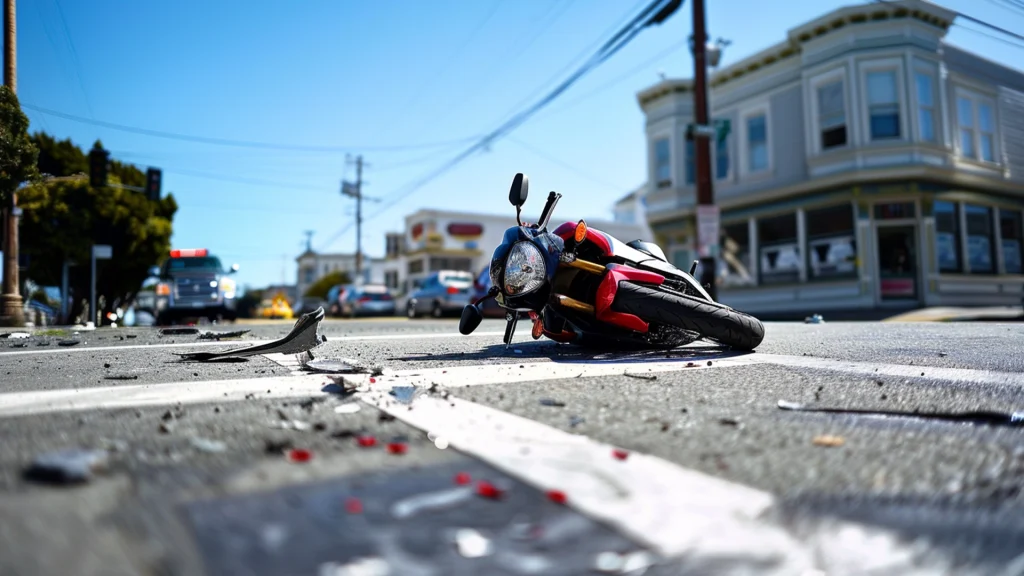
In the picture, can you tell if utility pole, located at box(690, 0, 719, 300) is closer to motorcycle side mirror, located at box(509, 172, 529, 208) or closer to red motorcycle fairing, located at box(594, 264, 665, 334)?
red motorcycle fairing, located at box(594, 264, 665, 334)

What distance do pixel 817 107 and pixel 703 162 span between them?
25.8 ft

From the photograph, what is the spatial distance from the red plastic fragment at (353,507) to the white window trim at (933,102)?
21249mm

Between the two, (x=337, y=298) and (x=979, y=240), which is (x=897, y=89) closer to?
(x=979, y=240)

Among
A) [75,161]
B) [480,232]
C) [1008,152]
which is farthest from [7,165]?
[480,232]

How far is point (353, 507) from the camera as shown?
1192 millimetres

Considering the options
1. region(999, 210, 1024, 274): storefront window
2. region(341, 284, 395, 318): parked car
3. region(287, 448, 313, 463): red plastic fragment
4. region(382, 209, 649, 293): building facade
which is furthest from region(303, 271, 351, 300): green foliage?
region(287, 448, 313, 463): red plastic fragment

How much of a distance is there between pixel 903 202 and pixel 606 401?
65.8 ft

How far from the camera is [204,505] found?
3.94ft

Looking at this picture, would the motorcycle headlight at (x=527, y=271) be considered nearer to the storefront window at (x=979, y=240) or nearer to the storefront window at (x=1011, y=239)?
the storefront window at (x=979, y=240)

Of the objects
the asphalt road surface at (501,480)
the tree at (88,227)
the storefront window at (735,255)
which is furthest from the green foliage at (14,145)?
the storefront window at (735,255)

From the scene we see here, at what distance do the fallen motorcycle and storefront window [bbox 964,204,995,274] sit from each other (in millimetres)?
19270

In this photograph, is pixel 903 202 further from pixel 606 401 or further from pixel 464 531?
pixel 464 531

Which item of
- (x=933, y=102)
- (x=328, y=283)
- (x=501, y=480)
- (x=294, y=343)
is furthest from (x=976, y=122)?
(x=328, y=283)

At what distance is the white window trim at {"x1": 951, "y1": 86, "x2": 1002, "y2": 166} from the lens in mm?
19656
